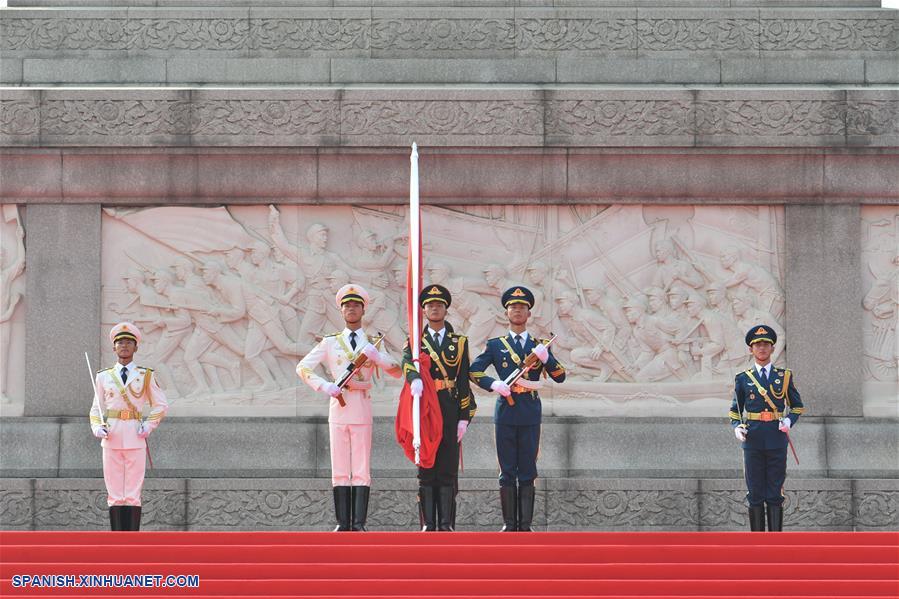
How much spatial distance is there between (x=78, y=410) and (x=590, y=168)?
444 centimetres

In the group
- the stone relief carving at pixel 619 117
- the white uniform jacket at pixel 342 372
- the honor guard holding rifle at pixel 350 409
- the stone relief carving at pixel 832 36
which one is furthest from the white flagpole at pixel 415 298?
the stone relief carving at pixel 832 36

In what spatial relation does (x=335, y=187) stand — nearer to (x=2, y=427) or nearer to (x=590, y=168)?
A: (x=590, y=168)

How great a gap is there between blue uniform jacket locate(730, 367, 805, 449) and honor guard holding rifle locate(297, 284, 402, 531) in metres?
2.36

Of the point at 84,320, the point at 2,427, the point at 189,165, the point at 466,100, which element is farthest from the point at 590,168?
the point at 2,427

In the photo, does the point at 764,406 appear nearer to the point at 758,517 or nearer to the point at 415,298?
the point at 758,517

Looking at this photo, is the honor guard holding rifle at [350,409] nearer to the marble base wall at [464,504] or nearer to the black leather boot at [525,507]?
the black leather boot at [525,507]

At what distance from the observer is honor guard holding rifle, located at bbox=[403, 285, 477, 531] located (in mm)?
10352

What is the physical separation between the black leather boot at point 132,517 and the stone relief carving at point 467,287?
1717 millimetres

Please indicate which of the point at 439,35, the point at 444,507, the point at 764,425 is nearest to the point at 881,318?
the point at 764,425

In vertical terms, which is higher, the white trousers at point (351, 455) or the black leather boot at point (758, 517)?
the white trousers at point (351, 455)
